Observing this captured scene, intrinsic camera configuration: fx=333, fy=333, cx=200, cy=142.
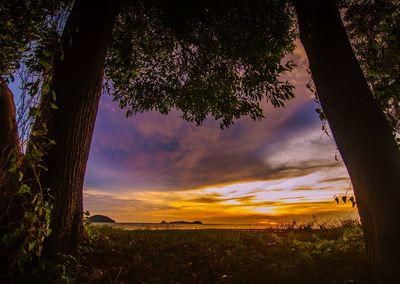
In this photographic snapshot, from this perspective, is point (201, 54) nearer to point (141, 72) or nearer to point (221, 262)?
point (141, 72)

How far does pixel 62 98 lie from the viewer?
639cm

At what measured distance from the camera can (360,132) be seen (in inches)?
203

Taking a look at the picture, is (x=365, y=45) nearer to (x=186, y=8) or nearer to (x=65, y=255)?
(x=186, y=8)

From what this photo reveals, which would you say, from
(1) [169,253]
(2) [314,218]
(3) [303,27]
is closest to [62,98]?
(1) [169,253]

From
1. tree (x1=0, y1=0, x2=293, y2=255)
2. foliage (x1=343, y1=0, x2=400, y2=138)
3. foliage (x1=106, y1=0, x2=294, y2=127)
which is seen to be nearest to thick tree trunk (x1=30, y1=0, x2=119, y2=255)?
tree (x1=0, y1=0, x2=293, y2=255)

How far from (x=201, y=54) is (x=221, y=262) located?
6.96 metres

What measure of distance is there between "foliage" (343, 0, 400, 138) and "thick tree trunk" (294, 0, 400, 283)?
47.4 inches

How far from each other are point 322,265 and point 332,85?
10.9 ft

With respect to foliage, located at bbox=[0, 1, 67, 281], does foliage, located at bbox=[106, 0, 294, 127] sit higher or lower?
higher

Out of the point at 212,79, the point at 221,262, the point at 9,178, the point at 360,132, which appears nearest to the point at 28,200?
the point at 9,178

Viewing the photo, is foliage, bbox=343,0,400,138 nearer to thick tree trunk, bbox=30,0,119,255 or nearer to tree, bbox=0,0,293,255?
tree, bbox=0,0,293,255

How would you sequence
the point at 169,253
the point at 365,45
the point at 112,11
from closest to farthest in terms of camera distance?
the point at 169,253, the point at 112,11, the point at 365,45

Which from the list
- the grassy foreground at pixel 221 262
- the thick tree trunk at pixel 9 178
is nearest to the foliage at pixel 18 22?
the thick tree trunk at pixel 9 178

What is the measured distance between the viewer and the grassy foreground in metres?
5.69
